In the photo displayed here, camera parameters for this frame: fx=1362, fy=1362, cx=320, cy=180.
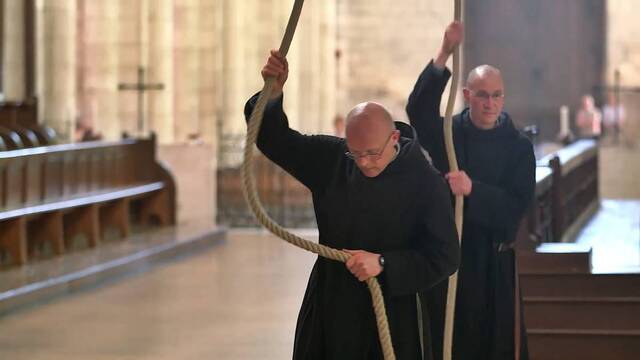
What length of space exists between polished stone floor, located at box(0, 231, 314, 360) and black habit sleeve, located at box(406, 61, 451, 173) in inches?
115

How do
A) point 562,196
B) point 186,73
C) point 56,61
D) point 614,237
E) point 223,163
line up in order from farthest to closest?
point 186,73 → point 223,163 → point 56,61 → point 614,237 → point 562,196

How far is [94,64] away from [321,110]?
4.73 meters

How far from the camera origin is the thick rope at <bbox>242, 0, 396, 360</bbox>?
382 centimetres

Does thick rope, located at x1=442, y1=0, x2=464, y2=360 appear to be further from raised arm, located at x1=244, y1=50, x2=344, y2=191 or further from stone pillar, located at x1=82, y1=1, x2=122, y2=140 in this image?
stone pillar, located at x1=82, y1=1, x2=122, y2=140

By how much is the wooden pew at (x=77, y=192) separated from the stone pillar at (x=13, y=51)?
13.5 ft

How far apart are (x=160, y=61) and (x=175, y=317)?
1012 cm

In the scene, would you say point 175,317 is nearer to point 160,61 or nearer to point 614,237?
point 614,237

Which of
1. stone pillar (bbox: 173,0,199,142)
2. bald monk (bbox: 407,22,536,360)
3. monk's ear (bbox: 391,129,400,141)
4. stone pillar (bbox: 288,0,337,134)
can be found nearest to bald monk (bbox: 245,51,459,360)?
monk's ear (bbox: 391,129,400,141)

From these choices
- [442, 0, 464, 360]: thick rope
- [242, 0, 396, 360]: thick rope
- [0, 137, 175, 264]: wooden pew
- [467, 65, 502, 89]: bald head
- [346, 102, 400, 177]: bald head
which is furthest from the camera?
[0, 137, 175, 264]: wooden pew

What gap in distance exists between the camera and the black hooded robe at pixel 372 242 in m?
4.23

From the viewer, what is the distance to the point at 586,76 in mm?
27203

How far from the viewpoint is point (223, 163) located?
20.8 metres

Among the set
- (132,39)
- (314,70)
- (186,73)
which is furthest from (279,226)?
(314,70)

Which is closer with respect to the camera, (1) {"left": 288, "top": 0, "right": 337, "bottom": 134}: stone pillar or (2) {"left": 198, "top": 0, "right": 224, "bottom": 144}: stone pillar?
(2) {"left": 198, "top": 0, "right": 224, "bottom": 144}: stone pillar
